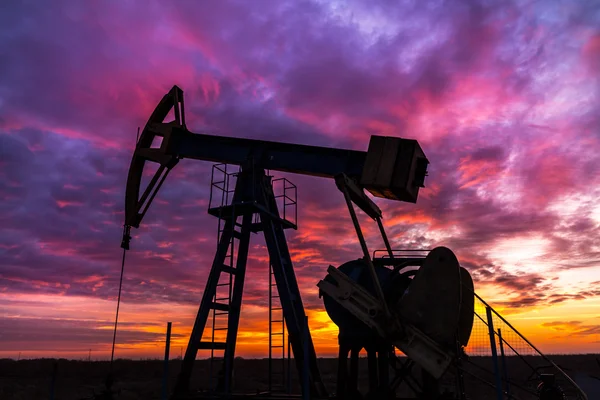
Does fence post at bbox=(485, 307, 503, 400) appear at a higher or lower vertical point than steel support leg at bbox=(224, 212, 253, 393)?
lower

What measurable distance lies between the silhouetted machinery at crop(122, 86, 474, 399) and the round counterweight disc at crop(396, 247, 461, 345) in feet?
0.05

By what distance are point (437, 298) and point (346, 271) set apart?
213 centimetres

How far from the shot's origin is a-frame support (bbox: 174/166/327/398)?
11.0 meters

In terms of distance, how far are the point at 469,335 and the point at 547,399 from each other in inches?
68.3

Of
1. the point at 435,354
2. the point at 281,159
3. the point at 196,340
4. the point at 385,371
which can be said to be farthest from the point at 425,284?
the point at 196,340

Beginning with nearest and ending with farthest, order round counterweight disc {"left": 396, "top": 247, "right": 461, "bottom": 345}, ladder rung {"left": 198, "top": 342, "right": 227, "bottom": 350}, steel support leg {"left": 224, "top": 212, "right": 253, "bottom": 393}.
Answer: round counterweight disc {"left": 396, "top": 247, "right": 461, "bottom": 345} < ladder rung {"left": 198, "top": 342, "right": 227, "bottom": 350} < steel support leg {"left": 224, "top": 212, "right": 253, "bottom": 393}

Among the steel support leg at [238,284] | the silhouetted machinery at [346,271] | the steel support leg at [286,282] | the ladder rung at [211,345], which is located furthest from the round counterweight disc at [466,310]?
the ladder rung at [211,345]

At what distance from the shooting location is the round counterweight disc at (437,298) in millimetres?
7688

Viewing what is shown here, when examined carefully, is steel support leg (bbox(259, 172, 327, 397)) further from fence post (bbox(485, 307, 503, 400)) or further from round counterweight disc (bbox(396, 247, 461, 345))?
fence post (bbox(485, 307, 503, 400))

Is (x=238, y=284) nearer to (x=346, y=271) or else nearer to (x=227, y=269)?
(x=227, y=269)

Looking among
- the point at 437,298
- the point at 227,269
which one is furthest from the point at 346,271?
the point at 227,269

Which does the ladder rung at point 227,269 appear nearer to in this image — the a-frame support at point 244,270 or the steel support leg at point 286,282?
the a-frame support at point 244,270

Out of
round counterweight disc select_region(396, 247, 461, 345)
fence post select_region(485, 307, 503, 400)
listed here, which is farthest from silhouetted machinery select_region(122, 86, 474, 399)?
fence post select_region(485, 307, 503, 400)

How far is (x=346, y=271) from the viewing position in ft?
31.0
